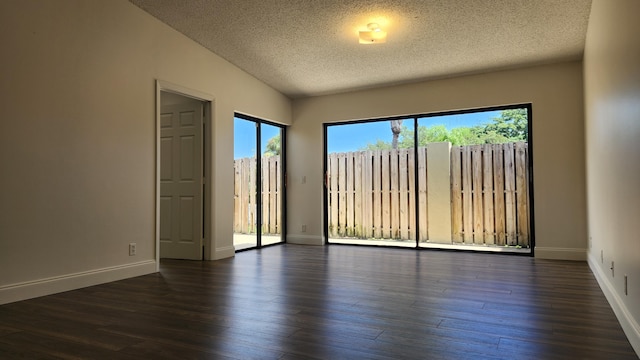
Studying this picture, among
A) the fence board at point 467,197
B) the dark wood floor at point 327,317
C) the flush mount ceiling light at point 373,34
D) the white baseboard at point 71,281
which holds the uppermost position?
the flush mount ceiling light at point 373,34

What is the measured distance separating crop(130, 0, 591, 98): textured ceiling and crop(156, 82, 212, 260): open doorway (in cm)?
92

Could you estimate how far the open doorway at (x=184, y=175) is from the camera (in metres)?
5.24

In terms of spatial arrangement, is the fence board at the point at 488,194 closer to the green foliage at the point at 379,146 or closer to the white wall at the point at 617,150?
Result: the green foliage at the point at 379,146

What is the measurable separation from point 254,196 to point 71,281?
304 cm

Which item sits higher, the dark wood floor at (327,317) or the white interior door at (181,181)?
the white interior door at (181,181)

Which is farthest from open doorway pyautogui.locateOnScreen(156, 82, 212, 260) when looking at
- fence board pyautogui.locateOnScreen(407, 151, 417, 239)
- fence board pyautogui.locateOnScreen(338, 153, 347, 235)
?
fence board pyautogui.locateOnScreen(407, 151, 417, 239)

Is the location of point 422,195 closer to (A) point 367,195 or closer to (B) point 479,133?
(A) point 367,195

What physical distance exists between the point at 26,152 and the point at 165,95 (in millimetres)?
2550

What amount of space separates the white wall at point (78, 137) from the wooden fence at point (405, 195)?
6.19 ft

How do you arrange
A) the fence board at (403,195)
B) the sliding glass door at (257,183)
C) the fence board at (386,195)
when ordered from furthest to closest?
1. the fence board at (386,195)
2. the fence board at (403,195)
3. the sliding glass door at (257,183)

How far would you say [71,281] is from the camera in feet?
11.7

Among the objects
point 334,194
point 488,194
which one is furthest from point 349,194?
point 488,194

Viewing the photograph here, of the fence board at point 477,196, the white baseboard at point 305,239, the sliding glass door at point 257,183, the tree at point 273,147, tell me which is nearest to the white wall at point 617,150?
the fence board at point 477,196

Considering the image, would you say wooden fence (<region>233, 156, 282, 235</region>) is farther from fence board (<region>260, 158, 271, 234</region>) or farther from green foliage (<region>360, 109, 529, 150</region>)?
green foliage (<region>360, 109, 529, 150</region>)
